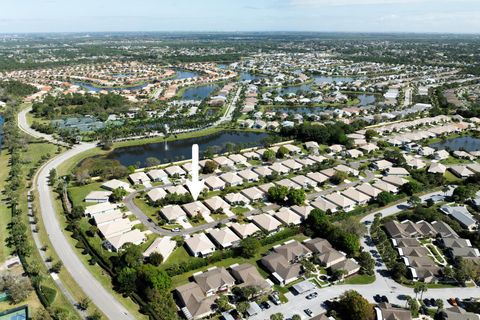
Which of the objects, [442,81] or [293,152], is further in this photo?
[442,81]

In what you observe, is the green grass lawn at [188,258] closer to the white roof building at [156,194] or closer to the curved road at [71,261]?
the curved road at [71,261]

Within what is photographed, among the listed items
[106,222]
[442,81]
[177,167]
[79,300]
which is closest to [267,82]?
[442,81]

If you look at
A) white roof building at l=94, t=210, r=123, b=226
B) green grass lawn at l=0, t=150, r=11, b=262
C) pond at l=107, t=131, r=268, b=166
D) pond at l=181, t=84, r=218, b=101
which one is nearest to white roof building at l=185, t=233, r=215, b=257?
white roof building at l=94, t=210, r=123, b=226

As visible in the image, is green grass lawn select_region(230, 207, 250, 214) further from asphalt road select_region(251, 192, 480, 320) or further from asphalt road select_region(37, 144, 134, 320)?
asphalt road select_region(37, 144, 134, 320)

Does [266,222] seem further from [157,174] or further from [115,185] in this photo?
[115,185]

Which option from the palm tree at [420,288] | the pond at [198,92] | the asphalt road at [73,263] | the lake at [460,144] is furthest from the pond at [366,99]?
the asphalt road at [73,263]

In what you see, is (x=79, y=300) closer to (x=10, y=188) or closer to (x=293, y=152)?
(x=10, y=188)

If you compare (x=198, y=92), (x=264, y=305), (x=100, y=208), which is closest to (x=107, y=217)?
(x=100, y=208)
